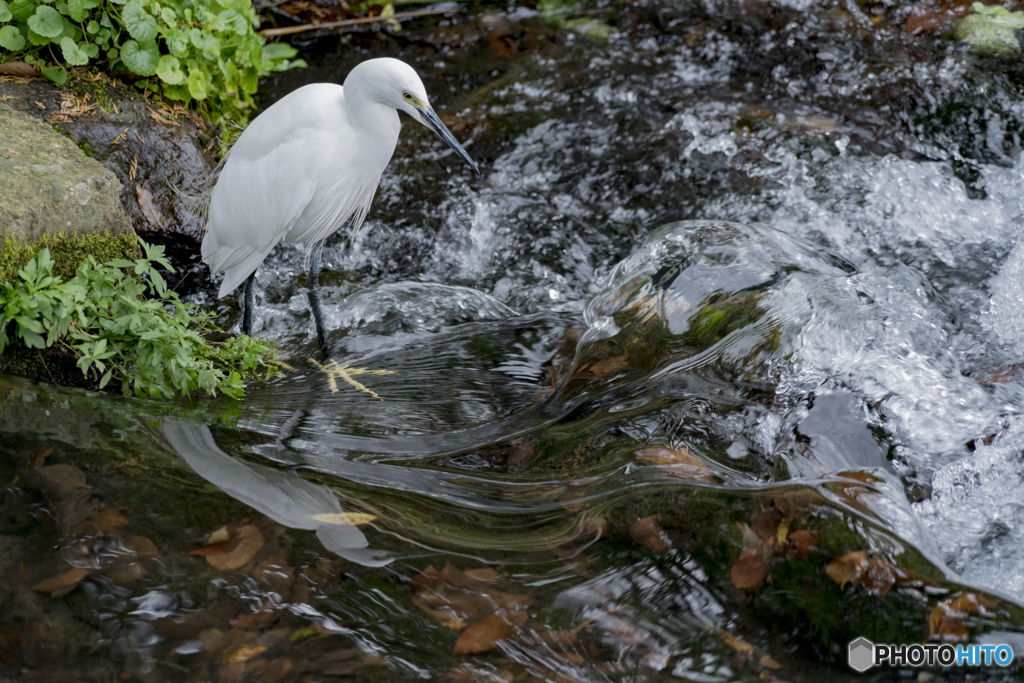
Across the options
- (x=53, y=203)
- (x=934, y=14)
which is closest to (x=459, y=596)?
(x=53, y=203)

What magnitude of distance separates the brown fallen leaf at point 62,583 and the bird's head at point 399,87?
1861mm

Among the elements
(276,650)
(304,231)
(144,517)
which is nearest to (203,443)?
(144,517)

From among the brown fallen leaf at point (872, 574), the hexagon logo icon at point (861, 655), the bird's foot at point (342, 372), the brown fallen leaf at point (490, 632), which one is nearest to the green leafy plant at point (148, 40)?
the bird's foot at point (342, 372)

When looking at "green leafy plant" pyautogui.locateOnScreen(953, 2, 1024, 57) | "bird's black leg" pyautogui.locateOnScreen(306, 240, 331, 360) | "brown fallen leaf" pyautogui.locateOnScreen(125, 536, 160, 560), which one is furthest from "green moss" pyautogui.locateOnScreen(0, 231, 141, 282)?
"green leafy plant" pyautogui.locateOnScreen(953, 2, 1024, 57)

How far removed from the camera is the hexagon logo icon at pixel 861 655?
1.46m

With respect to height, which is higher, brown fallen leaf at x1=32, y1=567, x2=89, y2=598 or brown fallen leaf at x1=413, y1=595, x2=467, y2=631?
brown fallen leaf at x1=32, y1=567, x2=89, y2=598

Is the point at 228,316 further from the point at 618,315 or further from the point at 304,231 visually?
the point at 618,315

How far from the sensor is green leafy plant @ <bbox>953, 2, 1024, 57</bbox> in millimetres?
4332

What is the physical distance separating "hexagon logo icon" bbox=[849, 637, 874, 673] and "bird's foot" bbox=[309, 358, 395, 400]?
1.98 metres

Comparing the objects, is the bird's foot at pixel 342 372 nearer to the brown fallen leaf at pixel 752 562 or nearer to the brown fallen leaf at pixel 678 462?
the brown fallen leaf at pixel 678 462

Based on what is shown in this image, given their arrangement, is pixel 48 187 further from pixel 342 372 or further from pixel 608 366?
pixel 608 366

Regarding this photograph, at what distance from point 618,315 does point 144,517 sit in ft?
6.13

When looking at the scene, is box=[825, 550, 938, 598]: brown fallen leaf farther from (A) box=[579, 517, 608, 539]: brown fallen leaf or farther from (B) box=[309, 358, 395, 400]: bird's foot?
(B) box=[309, 358, 395, 400]: bird's foot

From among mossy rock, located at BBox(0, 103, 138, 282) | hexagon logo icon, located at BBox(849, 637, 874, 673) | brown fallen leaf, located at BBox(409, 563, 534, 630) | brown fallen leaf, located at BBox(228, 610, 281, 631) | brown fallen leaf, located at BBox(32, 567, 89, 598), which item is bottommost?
hexagon logo icon, located at BBox(849, 637, 874, 673)
